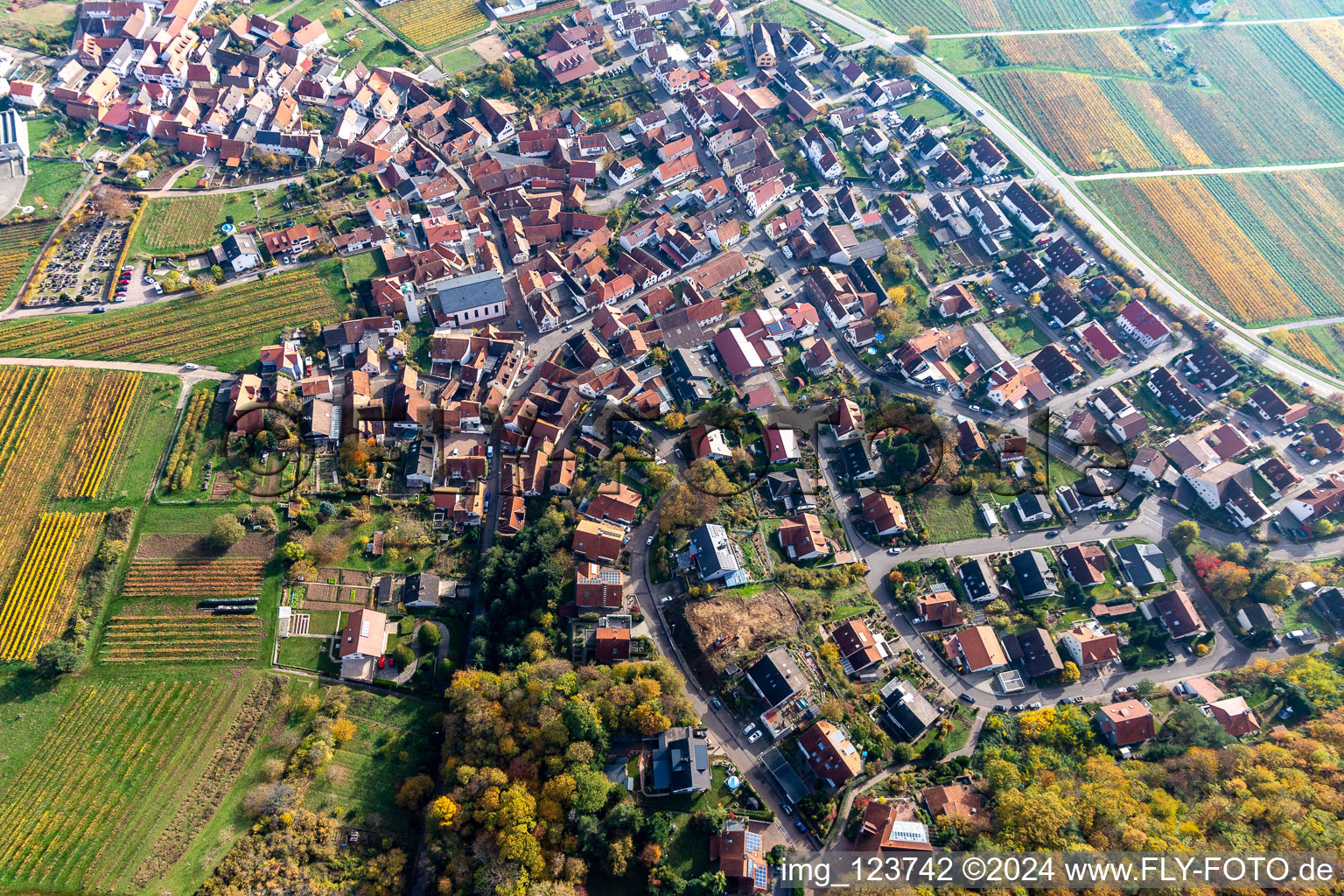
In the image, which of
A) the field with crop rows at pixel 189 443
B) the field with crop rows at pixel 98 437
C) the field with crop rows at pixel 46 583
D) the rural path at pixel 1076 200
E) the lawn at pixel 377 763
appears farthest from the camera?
the rural path at pixel 1076 200

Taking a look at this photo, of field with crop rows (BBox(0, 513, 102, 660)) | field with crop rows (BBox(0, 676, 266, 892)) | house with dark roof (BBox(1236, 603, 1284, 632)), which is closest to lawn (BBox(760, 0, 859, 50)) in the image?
house with dark roof (BBox(1236, 603, 1284, 632))

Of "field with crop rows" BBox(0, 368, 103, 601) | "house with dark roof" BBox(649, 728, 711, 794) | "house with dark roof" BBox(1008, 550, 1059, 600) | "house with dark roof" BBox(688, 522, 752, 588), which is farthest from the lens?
"house with dark roof" BBox(1008, 550, 1059, 600)

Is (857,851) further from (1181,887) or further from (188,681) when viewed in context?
(188,681)

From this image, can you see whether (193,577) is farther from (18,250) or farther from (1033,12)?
(1033,12)

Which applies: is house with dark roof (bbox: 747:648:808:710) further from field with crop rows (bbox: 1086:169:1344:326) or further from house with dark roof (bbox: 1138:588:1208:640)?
field with crop rows (bbox: 1086:169:1344:326)

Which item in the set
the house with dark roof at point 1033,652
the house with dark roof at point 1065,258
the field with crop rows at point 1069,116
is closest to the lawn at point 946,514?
the house with dark roof at point 1033,652

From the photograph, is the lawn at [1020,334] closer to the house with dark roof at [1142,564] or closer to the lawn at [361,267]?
the house with dark roof at [1142,564]
